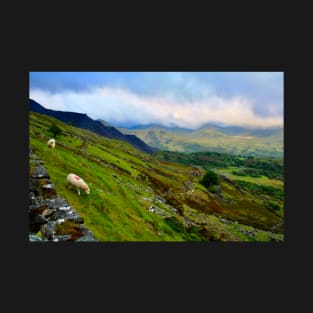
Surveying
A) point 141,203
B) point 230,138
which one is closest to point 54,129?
point 141,203

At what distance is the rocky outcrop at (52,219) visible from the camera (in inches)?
747

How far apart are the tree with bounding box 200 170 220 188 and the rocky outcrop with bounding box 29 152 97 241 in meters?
24.2

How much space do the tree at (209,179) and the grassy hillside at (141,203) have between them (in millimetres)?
1012

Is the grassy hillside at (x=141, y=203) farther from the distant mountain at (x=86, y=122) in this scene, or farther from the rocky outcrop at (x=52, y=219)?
the distant mountain at (x=86, y=122)

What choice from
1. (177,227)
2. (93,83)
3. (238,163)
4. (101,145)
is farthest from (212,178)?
(93,83)

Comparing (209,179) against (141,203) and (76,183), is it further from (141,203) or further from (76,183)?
(76,183)

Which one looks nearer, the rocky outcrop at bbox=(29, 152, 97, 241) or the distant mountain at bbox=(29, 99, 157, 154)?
the rocky outcrop at bbox=(29, 152, 97, 241)

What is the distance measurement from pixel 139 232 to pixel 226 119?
41.6 ft

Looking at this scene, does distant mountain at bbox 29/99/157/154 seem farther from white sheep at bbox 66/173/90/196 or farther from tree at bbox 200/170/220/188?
tree at bbox 200/170/220/188

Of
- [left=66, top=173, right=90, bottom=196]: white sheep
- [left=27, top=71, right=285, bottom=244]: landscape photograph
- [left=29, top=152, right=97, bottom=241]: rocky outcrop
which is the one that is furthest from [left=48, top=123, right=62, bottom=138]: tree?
[left=66, top=173, right=90, bottom=196]: white sheep

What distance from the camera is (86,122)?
34.0m

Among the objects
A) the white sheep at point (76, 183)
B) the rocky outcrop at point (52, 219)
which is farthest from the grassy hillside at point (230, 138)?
the rocky outcrop at point (52, 219)

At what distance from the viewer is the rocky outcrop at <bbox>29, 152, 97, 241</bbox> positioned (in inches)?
747

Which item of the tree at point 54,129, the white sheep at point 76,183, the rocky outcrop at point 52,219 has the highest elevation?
the tree at point 54,129
